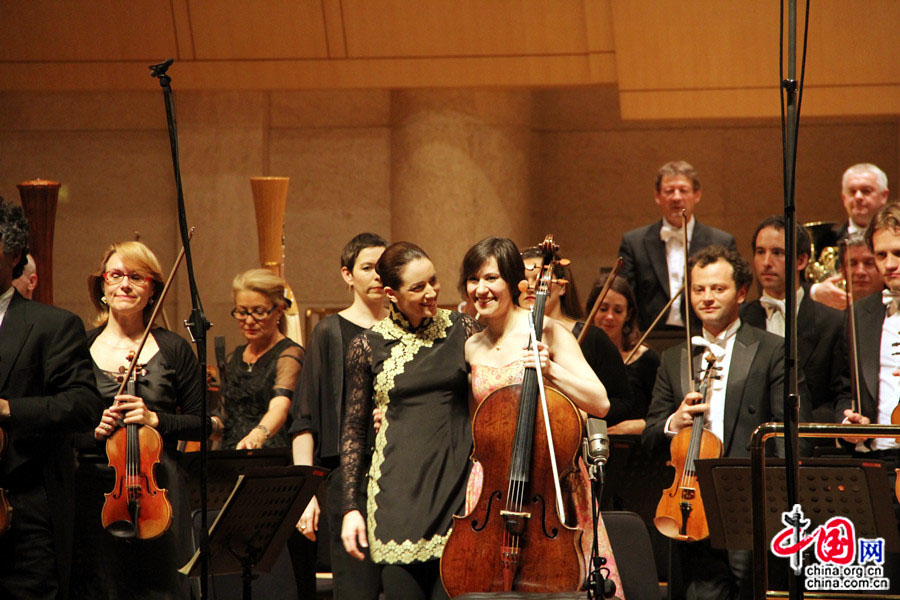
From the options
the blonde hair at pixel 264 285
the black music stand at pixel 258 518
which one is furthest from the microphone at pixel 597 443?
the blonde hair at pixel 264 285

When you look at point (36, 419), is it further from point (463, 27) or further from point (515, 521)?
point (463, 27)

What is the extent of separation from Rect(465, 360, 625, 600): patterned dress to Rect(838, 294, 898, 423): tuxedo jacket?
111cm

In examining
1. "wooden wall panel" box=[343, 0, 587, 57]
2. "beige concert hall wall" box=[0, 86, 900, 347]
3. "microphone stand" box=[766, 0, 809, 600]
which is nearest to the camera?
"microphone stand" box=[766, 0, 809, 600]

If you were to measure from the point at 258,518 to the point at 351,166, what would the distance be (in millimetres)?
3921

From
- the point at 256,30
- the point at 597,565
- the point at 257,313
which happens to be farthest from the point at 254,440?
the point at 256,30

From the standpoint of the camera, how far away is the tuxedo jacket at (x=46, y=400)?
115 inches

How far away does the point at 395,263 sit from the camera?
3184mm

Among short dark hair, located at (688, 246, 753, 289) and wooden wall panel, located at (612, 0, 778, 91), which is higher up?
wooden wall panel, located at (612, 0, 778, 91)

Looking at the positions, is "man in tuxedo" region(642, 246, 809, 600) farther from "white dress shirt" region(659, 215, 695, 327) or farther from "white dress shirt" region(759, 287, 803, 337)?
"white dress shirt" region(659, 215, 695, 327)

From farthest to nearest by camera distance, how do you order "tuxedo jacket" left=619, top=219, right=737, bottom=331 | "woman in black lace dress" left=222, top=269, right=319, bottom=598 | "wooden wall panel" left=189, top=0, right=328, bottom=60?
"wooden wall panel" left=189, top=0, right=328, bottom=60
"tuxedo jacket" left=619, top=219, right=737, bottom=331
"woman in black lace dress" left=222, top=269, right=319, bottom=598

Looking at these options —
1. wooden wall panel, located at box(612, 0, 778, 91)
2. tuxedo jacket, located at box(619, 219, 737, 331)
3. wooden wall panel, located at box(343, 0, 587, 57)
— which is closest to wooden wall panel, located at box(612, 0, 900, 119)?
wooden wall panel, located at box(612, 0, 778, 91)

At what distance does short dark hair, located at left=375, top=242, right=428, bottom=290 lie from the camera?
10.4 feet

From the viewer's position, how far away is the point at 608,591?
261cm

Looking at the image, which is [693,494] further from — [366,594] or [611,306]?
[611,306]
